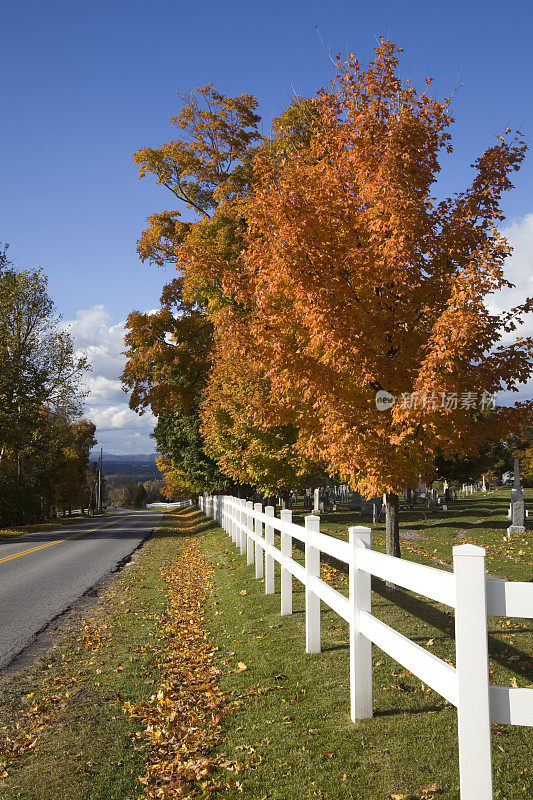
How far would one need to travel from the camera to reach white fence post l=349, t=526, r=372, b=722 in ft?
15.6

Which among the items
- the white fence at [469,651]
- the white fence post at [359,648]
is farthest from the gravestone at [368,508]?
the white fence at [469,651]

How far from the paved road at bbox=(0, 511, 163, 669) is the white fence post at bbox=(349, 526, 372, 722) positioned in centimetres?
454

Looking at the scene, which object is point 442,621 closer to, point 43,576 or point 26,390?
point 43,576

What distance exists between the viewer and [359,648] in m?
4.82

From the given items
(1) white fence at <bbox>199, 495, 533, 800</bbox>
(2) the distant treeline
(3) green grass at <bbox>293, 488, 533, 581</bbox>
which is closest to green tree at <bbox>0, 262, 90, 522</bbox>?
(2) the distant treeline

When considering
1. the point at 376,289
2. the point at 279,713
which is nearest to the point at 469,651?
the point at 279,713

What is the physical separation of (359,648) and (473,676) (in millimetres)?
1925

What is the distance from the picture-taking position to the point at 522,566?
41.8 ft

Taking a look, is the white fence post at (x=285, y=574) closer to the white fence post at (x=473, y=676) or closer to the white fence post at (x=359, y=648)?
the white fence post at (x=359, y=648)

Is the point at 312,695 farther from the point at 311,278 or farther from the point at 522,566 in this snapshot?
the point at 522,566

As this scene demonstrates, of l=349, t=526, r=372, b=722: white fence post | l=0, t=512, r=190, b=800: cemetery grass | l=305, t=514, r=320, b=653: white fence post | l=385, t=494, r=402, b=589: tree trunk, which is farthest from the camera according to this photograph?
l=385, t=494, r=402, b=589: tree trunk

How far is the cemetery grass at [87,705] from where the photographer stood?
4328 mm

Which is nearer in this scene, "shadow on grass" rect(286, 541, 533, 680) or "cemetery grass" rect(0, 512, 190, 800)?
"cemetery grass" rect(0, 512, 190, 800)

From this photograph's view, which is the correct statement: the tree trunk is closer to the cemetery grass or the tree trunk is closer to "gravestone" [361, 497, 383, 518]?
the cemetery grass
